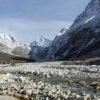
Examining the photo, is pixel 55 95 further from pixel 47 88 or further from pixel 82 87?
pixel 82 87

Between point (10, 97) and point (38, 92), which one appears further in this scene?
point (38, 92)

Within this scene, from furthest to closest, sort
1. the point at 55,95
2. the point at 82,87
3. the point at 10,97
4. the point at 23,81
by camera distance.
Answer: the point at 23,81, the point at 82,87, the point at 55,95, the point at 10,97

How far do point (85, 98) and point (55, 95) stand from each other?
2.75 m

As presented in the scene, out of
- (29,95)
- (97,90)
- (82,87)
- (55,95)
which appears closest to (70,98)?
(55,95)

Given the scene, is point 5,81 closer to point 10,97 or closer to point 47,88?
point 47,88

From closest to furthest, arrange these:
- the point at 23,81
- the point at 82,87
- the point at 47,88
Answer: the point at 47,88 → the point at 82,87 → the point at 23,81

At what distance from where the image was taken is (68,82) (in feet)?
151

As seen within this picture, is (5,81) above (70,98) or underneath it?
above

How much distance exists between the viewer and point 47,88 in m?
36.9

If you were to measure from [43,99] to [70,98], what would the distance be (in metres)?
2.21

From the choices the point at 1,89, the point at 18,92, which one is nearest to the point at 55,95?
the point at 18,92

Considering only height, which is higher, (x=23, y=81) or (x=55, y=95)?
(x=23, y=81)

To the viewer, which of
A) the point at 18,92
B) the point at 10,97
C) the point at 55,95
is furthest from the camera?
the point at 18,92

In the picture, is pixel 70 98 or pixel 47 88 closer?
pixel 70 98
